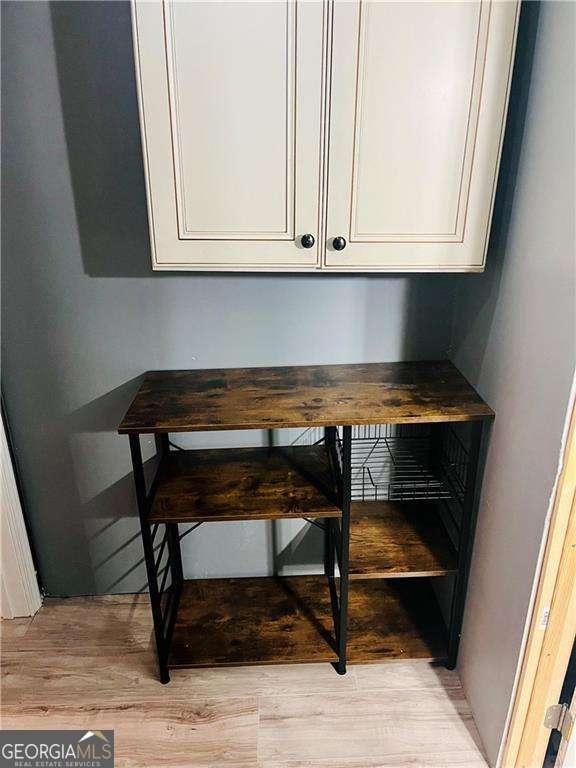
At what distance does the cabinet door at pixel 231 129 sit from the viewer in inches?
45.1

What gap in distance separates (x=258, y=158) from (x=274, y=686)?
1540mm

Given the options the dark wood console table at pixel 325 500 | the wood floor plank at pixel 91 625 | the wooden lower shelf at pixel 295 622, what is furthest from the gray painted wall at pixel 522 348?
the wood floor plank at pixel 91 625

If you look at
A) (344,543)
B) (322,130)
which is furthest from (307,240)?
(344,543)

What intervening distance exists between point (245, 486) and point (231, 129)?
962 millimetres

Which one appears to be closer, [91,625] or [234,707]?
[234,707]

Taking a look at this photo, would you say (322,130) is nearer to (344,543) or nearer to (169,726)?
(344,543)

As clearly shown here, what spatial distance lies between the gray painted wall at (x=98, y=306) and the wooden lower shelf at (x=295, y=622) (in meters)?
0.17

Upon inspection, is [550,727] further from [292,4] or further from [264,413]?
[292,4]

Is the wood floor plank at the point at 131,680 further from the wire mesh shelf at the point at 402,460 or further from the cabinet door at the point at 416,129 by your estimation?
the cabinet door at the point at 416,129

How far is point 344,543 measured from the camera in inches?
58.5

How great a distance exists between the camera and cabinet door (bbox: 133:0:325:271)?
1.15 meters

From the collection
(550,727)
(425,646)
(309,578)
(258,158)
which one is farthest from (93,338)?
(550,727)

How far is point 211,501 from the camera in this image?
150 centimetres

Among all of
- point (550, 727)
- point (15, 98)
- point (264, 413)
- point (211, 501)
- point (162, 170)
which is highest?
point (15, 98)
